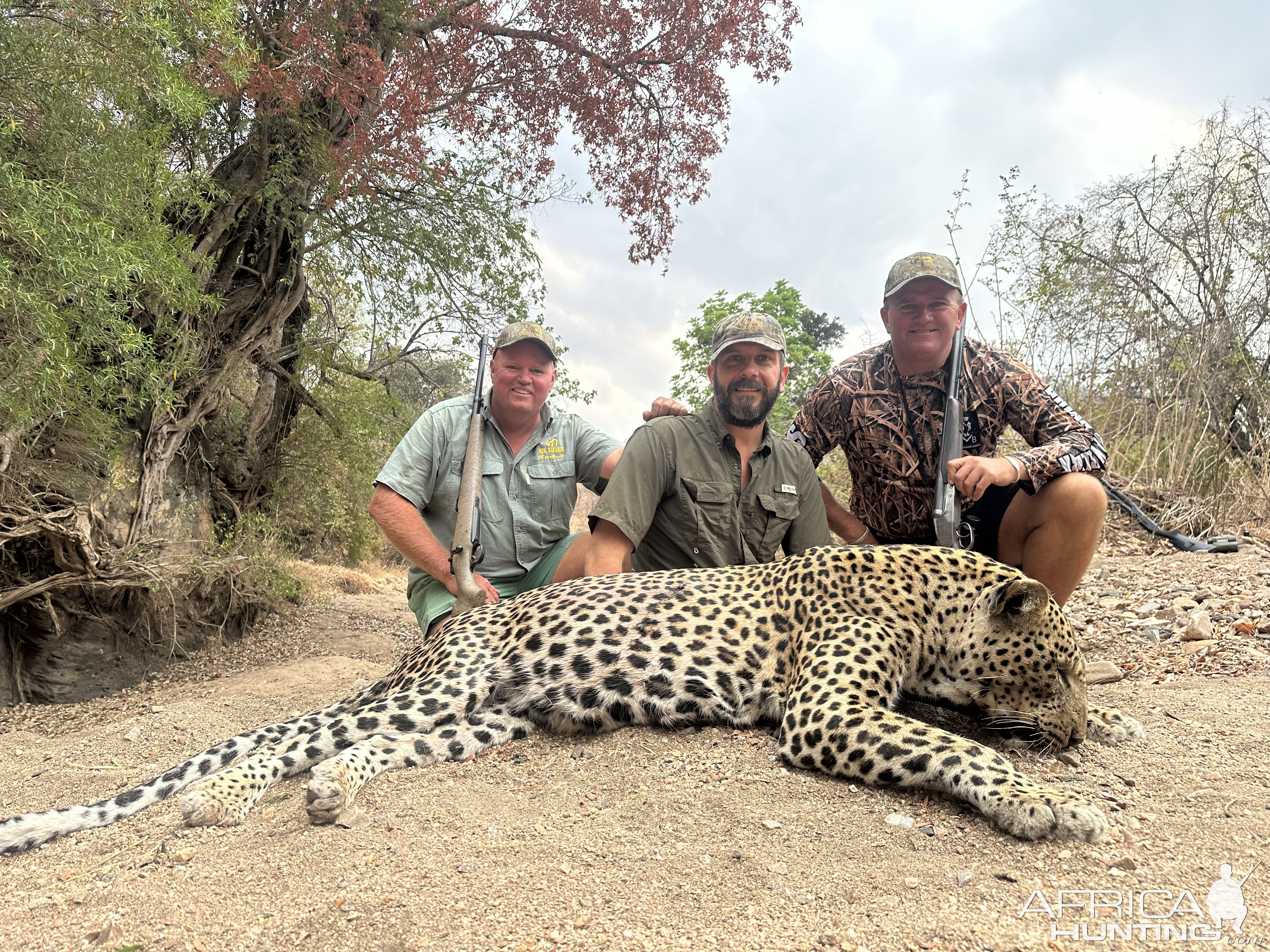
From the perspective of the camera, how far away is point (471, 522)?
4.49 metres

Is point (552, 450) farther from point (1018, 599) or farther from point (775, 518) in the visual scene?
point (1018, 599)

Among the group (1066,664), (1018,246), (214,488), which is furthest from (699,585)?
(1018,246)

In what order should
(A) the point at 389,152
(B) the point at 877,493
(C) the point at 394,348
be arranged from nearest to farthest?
(B) the point at 877,493 → (A) the point at 389,152 → (C) the point at 394,348

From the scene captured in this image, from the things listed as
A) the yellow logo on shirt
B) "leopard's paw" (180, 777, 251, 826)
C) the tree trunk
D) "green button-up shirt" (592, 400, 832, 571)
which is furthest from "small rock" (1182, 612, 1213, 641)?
the tree trunk

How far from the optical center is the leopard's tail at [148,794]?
2787 millimetres

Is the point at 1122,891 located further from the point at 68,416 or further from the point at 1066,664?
the point at 68,416

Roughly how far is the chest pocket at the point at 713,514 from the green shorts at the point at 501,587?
1.01 m

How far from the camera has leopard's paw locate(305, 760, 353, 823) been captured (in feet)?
8.46

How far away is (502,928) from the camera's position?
76.7 inches

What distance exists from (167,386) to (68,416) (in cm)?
68

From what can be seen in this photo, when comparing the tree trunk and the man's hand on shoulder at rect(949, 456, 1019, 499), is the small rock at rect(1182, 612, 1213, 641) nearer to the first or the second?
the man's hand on shoulder at rect(949, 456, 1019, 499)

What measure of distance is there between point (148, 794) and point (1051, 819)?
341 cm

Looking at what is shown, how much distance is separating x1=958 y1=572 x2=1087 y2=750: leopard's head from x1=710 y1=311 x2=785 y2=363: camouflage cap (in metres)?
1.95

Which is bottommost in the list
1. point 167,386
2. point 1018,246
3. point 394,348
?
point 167,386
